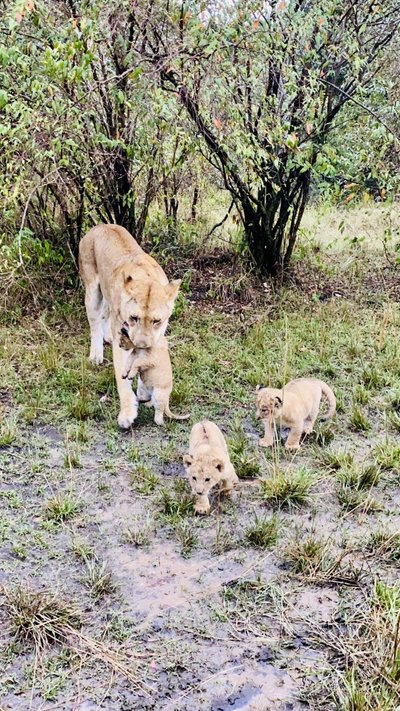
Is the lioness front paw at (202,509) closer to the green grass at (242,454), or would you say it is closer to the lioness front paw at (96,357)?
the green grass at (242,454)

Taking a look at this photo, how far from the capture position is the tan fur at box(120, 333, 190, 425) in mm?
5434

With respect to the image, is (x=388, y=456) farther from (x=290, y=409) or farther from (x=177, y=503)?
(x=177, y=503)

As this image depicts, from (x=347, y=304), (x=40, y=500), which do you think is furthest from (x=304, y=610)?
(x=347, y=304)

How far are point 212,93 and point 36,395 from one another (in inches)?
147

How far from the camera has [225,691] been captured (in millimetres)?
3057

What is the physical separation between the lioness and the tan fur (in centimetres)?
11

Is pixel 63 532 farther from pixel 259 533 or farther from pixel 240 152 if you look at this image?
pixel 240 152

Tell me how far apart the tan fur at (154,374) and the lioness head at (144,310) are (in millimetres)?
133

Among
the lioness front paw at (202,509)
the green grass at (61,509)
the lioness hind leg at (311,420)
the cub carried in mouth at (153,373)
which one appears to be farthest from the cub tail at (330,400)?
the green grass at (61,509)

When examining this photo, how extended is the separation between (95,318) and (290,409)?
259cm

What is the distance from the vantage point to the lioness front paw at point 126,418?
5559mm

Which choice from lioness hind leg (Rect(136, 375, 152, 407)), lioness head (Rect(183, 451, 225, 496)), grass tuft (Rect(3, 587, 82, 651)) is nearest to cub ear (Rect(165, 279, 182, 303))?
lioness hind leg (Rect(136, 375, 152, 407))

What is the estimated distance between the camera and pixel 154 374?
5512 mm

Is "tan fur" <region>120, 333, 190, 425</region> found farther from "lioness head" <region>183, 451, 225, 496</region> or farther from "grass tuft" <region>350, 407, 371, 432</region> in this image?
"grass tuft" <region>350, 407, 371, 432</region>
